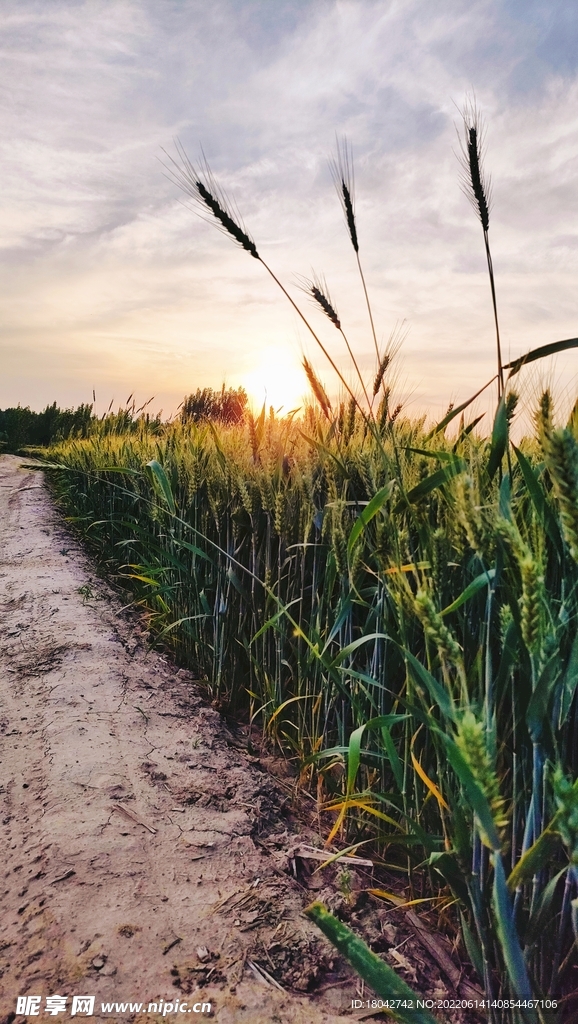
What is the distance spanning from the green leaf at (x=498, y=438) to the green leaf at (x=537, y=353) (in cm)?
15

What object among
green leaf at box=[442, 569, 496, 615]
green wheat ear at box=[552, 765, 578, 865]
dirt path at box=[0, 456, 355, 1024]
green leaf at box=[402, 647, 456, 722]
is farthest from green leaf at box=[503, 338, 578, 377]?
dirt path at box=[0, 456, 355, 1024]

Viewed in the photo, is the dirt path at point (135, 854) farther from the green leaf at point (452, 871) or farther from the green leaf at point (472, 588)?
the green leaf at point (472, 588)

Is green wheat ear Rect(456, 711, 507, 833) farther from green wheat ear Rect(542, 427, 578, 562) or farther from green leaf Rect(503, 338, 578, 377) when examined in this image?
green leaf Rect(503, 338, 578, 377)

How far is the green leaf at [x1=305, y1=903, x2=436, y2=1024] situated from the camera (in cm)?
100

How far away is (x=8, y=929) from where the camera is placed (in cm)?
141

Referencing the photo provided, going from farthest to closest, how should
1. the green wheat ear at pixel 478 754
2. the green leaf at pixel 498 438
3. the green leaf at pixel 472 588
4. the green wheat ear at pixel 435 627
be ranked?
the green leaf at pixel 498 438 → the green leaf at pixel 472 588 → the green wheat ear at pixel 435 627 → the green wheat ear at pixel 478 754

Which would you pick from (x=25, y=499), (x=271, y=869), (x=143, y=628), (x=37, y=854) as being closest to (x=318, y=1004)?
(x=271, y=869)

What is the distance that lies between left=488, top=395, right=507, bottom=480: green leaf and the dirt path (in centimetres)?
106

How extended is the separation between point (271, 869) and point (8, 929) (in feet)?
1.93

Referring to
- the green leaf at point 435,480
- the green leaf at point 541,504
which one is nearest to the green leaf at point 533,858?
the green leaf at point 541,504

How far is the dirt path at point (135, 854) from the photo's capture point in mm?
1277

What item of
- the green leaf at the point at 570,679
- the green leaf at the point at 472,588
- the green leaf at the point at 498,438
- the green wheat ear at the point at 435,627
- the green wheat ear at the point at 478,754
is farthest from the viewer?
the green leaf at the point at 498,438

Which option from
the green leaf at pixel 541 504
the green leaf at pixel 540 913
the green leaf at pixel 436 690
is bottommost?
the green leaf at pixel 540 913

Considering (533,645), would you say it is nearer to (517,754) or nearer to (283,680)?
(517,754)
